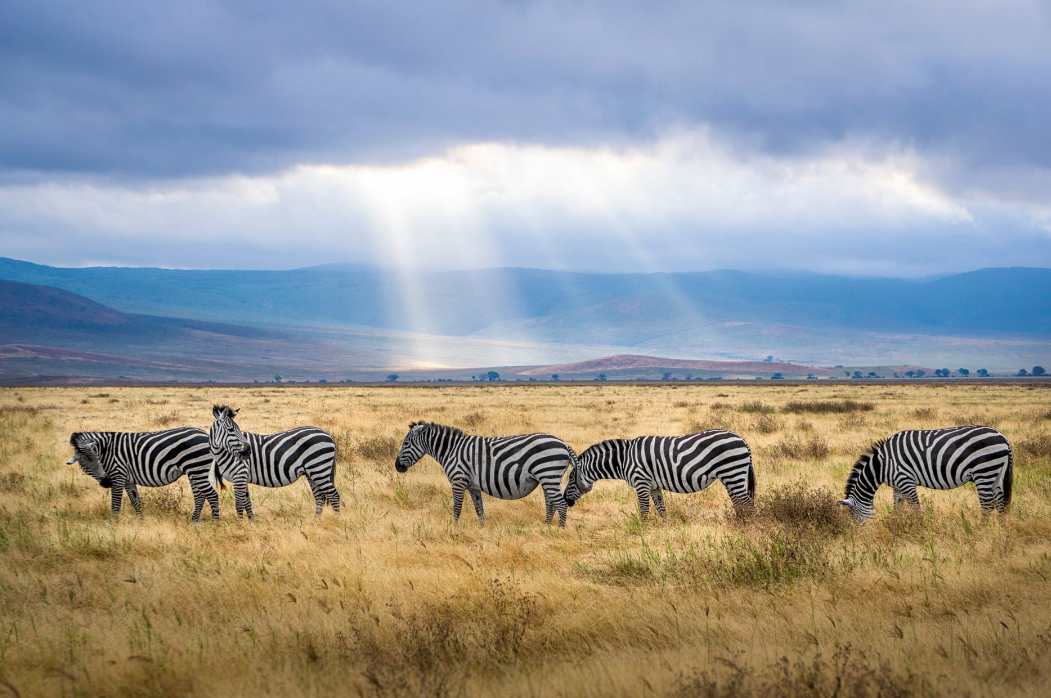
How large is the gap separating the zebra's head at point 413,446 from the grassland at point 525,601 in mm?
924

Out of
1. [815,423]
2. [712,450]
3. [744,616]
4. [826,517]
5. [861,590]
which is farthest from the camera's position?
[815,423]

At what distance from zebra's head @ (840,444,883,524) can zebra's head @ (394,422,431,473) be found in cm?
699

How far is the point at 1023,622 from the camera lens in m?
6.98

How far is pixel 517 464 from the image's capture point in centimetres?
1272

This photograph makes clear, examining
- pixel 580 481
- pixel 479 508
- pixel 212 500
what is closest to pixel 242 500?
pixel 212 500

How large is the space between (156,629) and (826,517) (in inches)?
360

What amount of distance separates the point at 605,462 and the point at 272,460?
18.8 ft

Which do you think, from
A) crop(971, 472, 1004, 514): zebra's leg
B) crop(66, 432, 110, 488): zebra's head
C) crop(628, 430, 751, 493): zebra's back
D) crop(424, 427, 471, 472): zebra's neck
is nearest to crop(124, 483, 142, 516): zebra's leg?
crop(66, 432, 110, 488): zebra's head

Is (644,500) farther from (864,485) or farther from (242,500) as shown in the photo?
(242,500)

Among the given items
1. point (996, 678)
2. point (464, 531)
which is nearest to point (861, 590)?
point (996, 678)

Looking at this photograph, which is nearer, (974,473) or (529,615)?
(529,615)

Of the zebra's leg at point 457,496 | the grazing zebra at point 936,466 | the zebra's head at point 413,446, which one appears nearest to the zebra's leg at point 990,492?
the grazing zebra at point 936,466

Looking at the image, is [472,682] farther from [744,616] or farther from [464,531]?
[464,531]

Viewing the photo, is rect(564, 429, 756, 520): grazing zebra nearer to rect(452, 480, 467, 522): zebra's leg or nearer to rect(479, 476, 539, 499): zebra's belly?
rect(479, 476, 539, 499): zebra's belly
